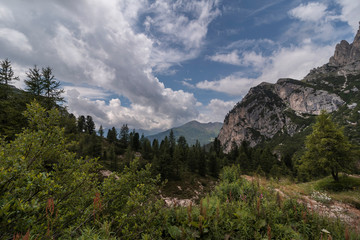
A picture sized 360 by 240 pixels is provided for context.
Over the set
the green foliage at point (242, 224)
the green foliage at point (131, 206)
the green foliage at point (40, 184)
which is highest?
the green foliage at point (40, 184)

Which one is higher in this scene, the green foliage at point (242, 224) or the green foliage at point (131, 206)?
the green foliage at point (131, 206)

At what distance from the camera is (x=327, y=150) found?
16.3 m

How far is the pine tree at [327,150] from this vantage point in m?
15.6

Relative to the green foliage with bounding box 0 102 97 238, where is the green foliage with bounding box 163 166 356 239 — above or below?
below

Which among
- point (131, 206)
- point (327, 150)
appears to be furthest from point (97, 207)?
point (327, 150)

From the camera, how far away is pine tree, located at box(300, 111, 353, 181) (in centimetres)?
1563

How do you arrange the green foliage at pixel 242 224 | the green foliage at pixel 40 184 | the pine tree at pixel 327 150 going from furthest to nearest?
1. the pine tree at pixel 327 150
2. the green foliage at pixel 242 224
3. the green foliage at pixel 40 184

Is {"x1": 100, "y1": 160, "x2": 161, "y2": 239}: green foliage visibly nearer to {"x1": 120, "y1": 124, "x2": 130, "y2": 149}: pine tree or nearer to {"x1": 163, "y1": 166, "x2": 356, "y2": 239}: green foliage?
{"x1": 163, "y1": 166, "x2": 356, "y2": 239}: green foliage

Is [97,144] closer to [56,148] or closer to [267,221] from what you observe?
[56,148]

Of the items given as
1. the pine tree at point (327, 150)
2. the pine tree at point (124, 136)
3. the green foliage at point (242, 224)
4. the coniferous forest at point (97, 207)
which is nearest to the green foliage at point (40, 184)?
the coniferous forest at point (97, 207)

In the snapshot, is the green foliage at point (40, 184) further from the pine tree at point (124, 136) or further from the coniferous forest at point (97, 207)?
the pine tree at point (124, 136)

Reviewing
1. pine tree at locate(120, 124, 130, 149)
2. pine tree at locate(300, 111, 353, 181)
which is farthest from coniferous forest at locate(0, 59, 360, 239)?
pine tree at locate(120, 124, 130, 149)

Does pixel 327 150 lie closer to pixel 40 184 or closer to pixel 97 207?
pixel 97 207

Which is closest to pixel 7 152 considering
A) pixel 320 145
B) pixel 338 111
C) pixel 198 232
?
pixel 198 232
